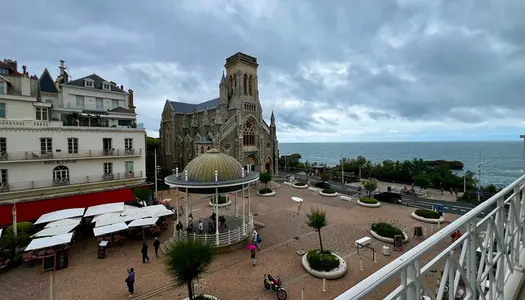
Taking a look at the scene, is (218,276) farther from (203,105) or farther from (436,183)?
(203,105)

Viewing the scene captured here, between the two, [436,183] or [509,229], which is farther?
[436,183]

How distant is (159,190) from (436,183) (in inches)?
1656

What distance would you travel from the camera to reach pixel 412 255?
226 centimetres

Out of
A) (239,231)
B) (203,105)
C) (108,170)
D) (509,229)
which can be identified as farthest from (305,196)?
(203,105)

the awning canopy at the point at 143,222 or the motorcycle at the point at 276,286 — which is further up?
the awning canopy at the point at 143,222

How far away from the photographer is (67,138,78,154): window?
23547 millimetres

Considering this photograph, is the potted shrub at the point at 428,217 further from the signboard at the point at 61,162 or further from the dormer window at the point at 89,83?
the dormer window at the point at 89,83

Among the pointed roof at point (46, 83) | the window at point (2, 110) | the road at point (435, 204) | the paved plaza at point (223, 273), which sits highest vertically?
the pointed roof at point (46, 83)

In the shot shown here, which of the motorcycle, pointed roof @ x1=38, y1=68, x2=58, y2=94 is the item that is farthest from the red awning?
the motorcycle

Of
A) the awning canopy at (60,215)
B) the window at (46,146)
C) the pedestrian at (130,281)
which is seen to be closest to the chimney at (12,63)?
the window at (46,146)

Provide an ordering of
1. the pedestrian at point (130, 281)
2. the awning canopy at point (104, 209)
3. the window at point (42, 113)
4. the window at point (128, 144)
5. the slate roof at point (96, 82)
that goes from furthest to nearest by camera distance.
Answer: the slate roof at point (96, 82) < the window at point (128, 144) < the window at point (42, 113) < the awning canopy at point (104, 209) < the pedestrian at point (130, 281)

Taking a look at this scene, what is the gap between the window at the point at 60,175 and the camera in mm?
22594

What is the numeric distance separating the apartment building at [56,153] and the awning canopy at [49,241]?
6.24 metres

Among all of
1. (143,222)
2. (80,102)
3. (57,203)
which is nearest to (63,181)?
(57,203)
